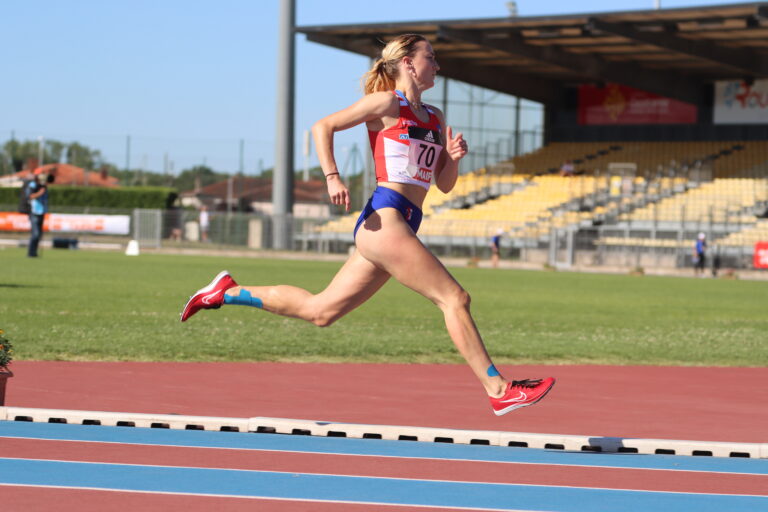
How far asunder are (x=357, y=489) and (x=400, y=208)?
1895mm

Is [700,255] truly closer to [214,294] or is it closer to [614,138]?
[614,138]

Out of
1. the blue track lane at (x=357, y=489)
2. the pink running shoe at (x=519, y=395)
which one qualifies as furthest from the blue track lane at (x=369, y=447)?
the blue track lane at (x=357, y=489)

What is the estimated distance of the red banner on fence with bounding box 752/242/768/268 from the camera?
41912 mm

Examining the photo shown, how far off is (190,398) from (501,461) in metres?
3.37

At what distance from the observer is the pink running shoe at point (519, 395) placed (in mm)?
6656

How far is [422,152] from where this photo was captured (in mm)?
6898

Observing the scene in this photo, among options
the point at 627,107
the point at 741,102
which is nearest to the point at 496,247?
the point at 741,102

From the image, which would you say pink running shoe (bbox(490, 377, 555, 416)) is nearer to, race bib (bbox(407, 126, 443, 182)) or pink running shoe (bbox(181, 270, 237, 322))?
race bib (bbox(407, 126, 443, 182))

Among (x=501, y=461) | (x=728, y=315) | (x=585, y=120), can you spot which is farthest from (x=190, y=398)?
(x=585, y=120)

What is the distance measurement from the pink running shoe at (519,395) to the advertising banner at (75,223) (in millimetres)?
47589

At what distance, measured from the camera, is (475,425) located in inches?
311

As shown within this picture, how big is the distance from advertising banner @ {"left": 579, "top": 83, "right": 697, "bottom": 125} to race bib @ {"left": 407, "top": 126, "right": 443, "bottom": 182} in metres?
53.4

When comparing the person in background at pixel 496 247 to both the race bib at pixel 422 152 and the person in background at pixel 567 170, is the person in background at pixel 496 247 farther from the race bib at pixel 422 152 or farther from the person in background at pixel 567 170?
the race bib at pixel 422 152

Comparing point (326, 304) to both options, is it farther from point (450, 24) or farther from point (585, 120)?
point (585, 120)
